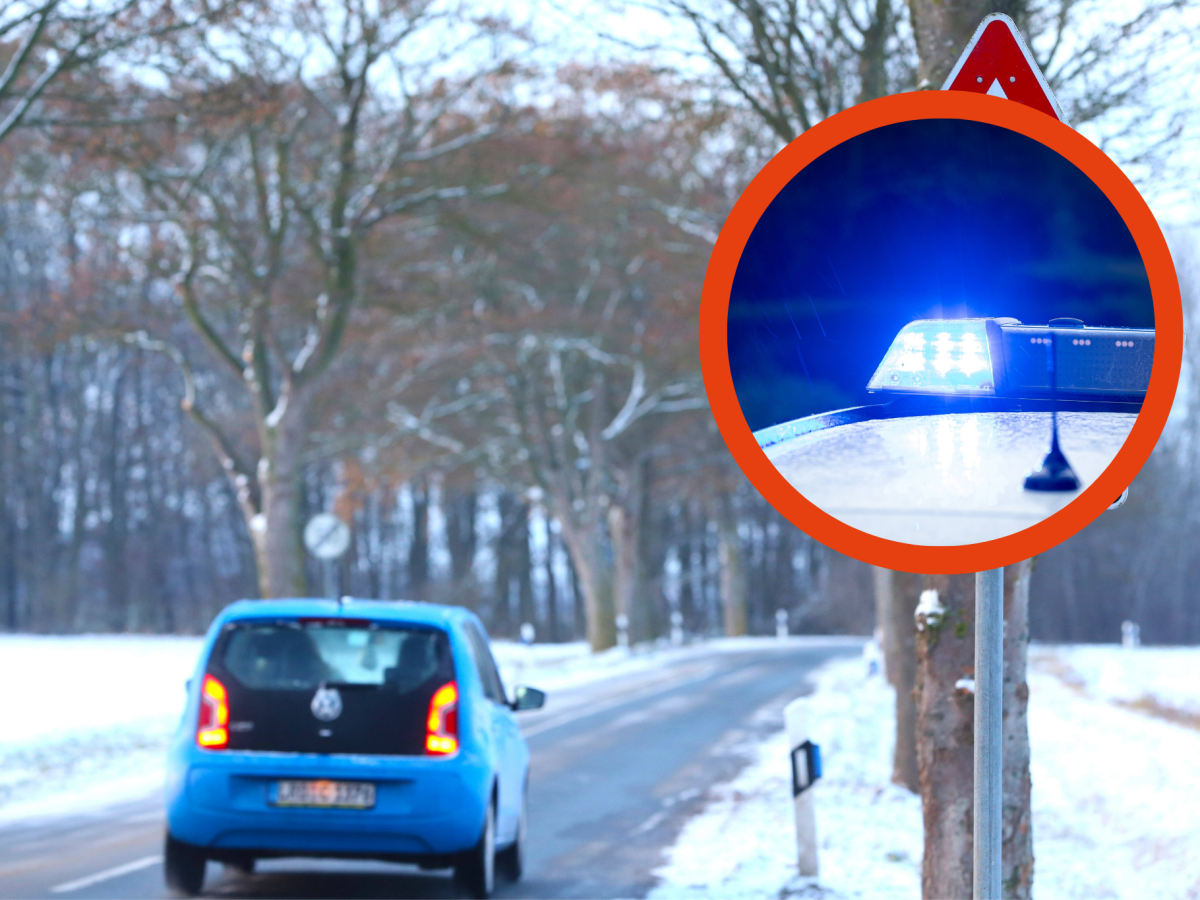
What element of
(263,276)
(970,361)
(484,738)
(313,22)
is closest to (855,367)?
(970,361)

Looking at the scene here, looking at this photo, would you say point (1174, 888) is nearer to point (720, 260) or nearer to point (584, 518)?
point (720, 260)

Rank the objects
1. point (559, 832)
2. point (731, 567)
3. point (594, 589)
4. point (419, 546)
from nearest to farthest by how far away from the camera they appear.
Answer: point (559, 832), point (594, 589), point (731, 567), point (419, 546)

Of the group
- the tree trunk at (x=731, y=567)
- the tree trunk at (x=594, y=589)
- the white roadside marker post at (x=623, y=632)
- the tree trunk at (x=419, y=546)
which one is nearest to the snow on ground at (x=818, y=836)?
the tree trunk at (x=594, y=589)

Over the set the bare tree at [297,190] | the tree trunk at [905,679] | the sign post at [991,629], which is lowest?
the tree trunk at [905,679]

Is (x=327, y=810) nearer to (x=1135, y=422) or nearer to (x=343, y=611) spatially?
(x=343, y=611)

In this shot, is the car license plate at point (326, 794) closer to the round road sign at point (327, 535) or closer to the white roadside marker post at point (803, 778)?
the white roadside marker post at point (803, 778)

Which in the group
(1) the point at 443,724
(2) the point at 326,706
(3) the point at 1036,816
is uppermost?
(2) the point at 326,706

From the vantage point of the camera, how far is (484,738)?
7.41 m

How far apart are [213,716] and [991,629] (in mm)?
4930

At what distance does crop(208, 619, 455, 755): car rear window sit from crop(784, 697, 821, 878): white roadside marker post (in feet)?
6.50

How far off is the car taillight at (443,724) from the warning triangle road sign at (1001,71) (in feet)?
15.3

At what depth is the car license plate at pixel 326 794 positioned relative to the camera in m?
6.99

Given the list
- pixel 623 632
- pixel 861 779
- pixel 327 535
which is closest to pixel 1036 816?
pixel 861 779

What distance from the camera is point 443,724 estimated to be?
23.5ft
